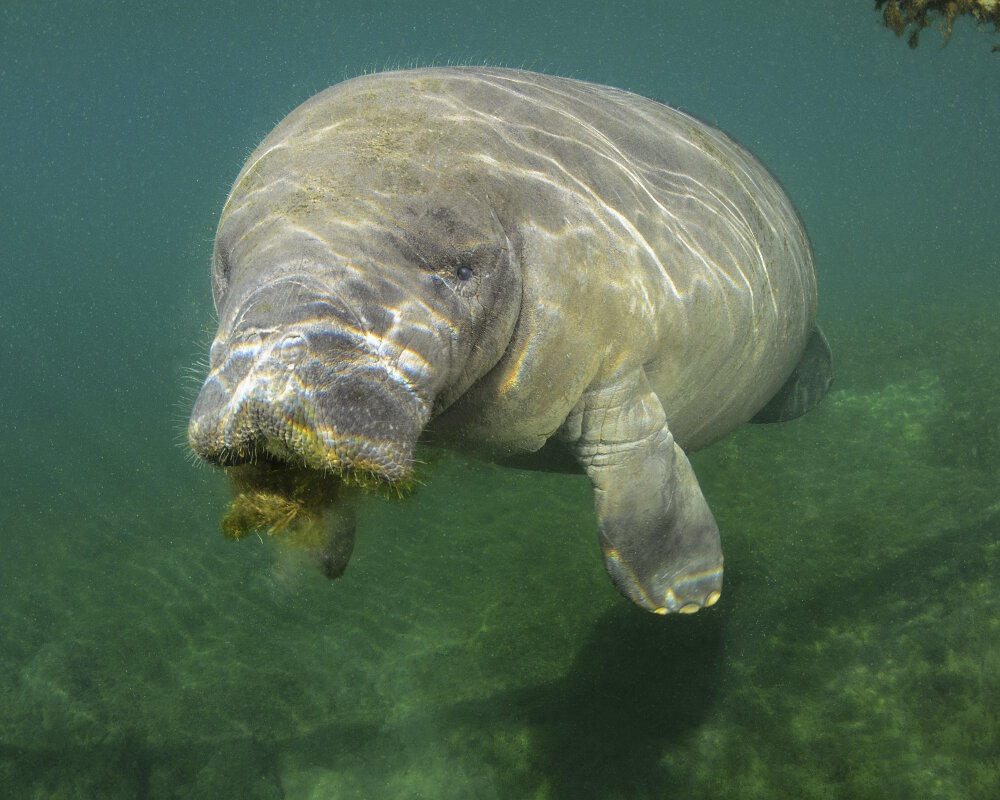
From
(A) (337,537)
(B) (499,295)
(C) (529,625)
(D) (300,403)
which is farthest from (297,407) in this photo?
(C) (529,625)

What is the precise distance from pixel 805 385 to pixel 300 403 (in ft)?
14.4

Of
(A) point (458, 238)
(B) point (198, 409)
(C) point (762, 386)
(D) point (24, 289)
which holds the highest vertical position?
(A) point (458, 238)

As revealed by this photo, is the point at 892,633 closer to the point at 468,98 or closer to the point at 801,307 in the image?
the point at 801,307

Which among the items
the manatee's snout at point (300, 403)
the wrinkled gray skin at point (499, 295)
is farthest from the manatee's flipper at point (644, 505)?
the manatee's snout at point (300, 403)

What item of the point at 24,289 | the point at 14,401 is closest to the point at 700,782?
the point at 14,401

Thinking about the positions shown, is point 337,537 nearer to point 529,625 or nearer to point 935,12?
point 529,625

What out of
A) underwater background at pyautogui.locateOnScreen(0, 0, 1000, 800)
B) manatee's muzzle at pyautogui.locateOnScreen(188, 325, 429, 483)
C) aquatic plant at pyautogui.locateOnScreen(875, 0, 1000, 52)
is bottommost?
underwater background at pyautogui.locateOnScreen(0, 0, 1000, 800)

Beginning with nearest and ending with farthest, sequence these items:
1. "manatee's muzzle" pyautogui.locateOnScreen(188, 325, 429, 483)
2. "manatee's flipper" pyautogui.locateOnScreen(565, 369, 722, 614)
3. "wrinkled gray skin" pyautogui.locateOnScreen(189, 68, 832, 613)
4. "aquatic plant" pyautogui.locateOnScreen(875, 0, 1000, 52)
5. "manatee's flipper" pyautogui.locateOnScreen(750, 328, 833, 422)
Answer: "manatee's muzzle" pyautogui.locateOnScreen(188, 325, 429, 483) < "wrinkled gray skin" pyautogui.locateOnScreen(189, 68, 832, 613) < "manatee's flipper" pyautogui.locateOnScreen(565, 369, 722, 614) < "aquatic plant" pyautogui.locateOnScreen(875, 0, 1000, 52) < "manatee's flipper" pyautogui.locateOnScreen(750, 328, 833, 422)

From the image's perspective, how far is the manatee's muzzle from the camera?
5.73 feet

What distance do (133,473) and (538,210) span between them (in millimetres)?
10505

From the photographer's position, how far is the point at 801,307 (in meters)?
4.44

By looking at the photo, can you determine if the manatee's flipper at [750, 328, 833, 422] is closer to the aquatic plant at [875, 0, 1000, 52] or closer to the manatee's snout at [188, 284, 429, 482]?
the aquatic plant at [875, 0, 1000, 52]

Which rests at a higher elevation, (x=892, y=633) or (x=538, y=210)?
(x=538, y=210)

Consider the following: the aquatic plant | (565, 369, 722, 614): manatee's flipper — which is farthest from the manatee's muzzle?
the aquatic plant
